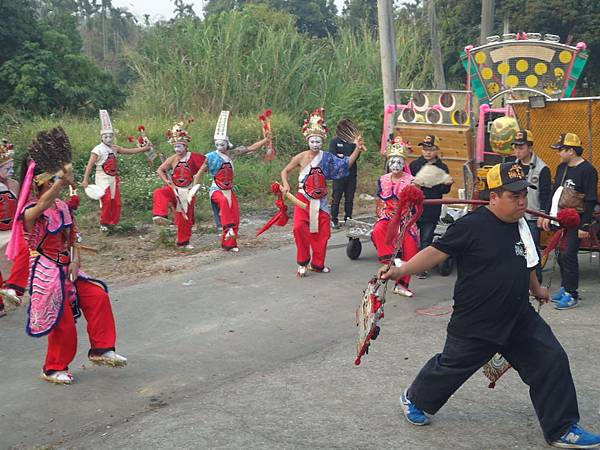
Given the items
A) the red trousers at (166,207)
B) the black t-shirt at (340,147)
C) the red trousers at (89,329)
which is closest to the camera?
the red trousers at (89,329)

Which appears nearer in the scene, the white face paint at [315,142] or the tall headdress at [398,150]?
the tall headdress at [398,150]

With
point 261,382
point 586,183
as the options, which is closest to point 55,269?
point 261,382

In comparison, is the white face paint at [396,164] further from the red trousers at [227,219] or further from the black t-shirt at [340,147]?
the black t-shirt at [340,147]

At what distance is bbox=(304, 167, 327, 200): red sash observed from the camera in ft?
32.4

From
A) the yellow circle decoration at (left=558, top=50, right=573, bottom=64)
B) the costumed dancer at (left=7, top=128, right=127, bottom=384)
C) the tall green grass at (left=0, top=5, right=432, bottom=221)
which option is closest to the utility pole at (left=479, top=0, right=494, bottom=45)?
the tall green grass at (left=0, top=5, right=432, bottom=221)

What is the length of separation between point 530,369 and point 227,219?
22.5 ft

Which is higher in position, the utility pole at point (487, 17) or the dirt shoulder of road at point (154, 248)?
the utility pole at point (487, 17)

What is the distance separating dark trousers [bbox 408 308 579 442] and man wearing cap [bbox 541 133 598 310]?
352cm

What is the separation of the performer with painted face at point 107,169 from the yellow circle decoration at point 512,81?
17.9 feet

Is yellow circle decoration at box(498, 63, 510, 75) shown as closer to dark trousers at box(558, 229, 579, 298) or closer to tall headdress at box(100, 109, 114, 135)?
dark trousers at box(558, 229, 579, 298)

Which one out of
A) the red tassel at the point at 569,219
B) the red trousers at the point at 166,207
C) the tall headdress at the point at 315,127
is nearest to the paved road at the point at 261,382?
the red tassel at the point at 569,219

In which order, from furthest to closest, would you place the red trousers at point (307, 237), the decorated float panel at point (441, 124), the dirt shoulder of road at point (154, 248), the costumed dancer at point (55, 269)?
→ the decorated float panel at point (441, 124), the dirt shoulder of road at point (154, 248), the red trousers at point (307, 237), the costumed dancer at point (55, 269)

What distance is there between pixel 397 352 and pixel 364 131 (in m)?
13.2

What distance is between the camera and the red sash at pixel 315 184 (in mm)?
9883
